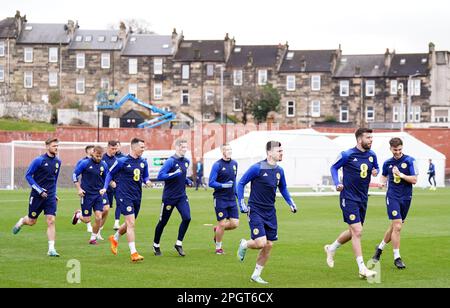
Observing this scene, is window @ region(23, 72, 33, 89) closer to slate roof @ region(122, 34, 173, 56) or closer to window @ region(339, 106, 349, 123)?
slate roof @ region(122, 34, 173, 56)

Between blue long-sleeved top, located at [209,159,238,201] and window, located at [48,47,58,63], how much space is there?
99543 mm

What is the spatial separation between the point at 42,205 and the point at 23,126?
82978 mm

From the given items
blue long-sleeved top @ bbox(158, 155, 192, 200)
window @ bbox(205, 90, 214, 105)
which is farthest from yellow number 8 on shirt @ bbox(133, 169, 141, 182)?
window @ bbox(205, 90, 214, 105)

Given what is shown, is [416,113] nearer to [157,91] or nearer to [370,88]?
[370,88]

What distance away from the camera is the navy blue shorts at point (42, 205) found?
19.1 metres

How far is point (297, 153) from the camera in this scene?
60281 millimetres

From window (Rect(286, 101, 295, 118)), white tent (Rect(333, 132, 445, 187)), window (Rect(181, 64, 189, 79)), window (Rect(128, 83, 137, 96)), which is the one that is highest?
window (Rect(181, 64, 189, 79))

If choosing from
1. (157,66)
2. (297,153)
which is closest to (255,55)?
(157,66)

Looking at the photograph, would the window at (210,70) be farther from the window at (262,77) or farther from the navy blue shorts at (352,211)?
the navy blue shorts at (352,211)

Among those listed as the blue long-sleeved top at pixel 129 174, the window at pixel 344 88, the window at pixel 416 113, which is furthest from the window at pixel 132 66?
the blue long-sleeved top at pixel 129 174

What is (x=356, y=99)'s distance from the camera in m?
115

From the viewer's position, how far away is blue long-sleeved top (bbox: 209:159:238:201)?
19.8 metres
